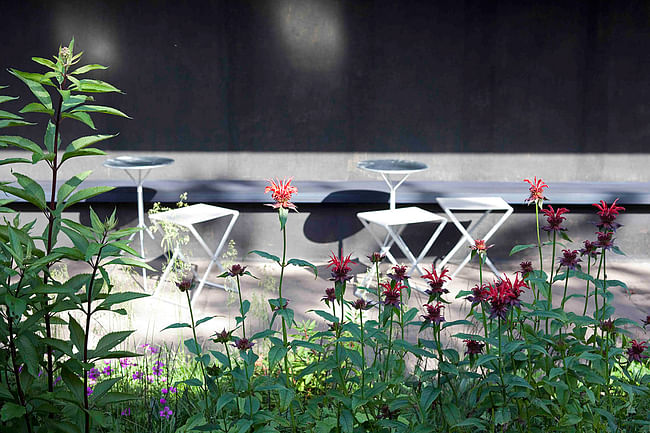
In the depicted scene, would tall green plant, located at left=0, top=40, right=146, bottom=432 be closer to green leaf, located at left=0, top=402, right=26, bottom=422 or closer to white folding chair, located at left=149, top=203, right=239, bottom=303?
green leaf, located at left=0, top=402, right=26, bottom=422

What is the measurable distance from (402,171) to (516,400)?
3.06 metres

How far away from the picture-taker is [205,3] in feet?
19.2

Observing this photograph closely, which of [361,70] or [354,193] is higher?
[361,70]

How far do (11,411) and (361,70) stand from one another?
481 centimetres

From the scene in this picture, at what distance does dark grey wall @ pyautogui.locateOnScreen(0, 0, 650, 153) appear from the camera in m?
5.86

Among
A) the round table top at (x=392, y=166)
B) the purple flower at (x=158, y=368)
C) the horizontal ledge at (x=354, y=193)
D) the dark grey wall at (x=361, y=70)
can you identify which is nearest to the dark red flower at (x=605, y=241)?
the purple flower at (x=158, y=368)

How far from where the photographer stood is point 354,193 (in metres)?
5.51

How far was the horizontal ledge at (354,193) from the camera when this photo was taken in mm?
5434

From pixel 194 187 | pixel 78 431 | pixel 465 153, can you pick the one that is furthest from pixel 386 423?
pixel 465 153

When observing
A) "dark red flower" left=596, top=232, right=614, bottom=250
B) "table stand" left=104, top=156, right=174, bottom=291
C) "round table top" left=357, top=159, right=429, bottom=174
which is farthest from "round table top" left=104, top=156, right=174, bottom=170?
"dark red flower" left=596, top=232, right=614, bottom=250

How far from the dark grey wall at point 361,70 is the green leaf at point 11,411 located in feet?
14.9

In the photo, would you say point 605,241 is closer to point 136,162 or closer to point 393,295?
point 393,295

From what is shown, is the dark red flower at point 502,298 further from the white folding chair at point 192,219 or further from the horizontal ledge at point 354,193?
the horizontal ledge at point 354,193

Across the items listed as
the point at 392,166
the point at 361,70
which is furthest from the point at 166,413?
the point at 361,70
